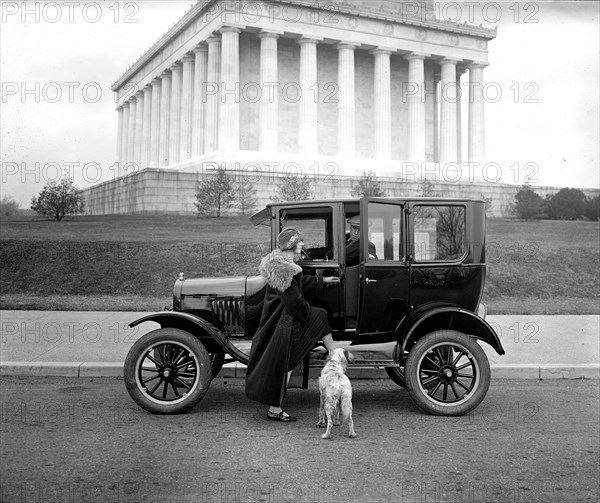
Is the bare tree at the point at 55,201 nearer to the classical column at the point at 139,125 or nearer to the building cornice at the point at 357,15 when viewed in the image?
the building cornice at the point at 357,15

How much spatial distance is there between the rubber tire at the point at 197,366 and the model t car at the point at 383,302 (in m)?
0.01

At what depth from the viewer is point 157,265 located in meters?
20.1

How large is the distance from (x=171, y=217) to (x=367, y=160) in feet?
78.9

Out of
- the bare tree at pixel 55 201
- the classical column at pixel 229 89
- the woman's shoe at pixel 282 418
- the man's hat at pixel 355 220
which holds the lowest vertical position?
Answer: the woman's shoe at pixel 282 418

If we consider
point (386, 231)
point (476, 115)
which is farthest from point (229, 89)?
point (386, 231)

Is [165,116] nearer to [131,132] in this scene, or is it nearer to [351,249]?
[131,132]

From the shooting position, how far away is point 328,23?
156 feet

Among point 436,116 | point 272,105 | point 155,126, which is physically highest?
point 436,116

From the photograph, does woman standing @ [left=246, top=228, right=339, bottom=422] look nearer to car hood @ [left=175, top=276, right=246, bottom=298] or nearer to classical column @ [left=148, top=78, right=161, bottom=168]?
car hood @ [left=175, top=276, right=246, bottom=298]

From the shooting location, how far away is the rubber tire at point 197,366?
22.0 feet

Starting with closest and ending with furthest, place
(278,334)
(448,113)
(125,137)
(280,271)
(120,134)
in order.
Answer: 1. (280,271)
2. (278,334)
3. (448,113)
4. (125,137)
5. (120,134)

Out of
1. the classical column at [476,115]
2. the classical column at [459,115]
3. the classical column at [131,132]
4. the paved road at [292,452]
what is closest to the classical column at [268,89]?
the classical column at [476,115]

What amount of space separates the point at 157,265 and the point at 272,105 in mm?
28852

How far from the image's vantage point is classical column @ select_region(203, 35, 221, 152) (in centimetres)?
4619
